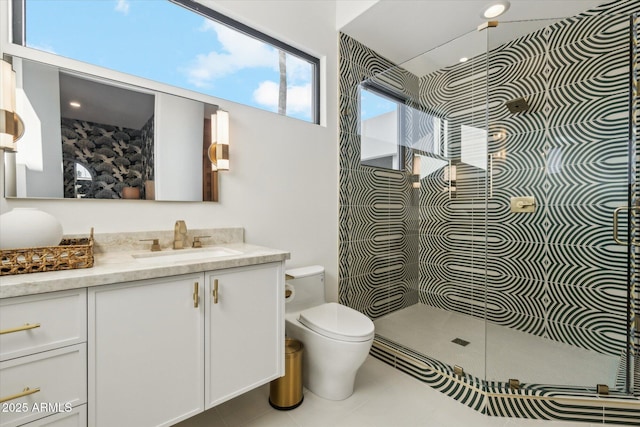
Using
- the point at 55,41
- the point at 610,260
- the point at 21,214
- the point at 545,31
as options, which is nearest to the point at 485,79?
the point at 545,31

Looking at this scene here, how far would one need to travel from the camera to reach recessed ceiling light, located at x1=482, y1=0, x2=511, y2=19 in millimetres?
2023

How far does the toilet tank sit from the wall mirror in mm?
782

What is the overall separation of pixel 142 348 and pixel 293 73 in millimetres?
2061

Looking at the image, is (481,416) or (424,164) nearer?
(481,416)

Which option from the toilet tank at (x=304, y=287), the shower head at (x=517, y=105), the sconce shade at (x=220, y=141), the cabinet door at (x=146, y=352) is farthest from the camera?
the shower head at (x=517, y=105)

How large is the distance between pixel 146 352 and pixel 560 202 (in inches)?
112

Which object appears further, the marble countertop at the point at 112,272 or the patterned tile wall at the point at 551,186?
the patterned tile wall at the point at 551,186

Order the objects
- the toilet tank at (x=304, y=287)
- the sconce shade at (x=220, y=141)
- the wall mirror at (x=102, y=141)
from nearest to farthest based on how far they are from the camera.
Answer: the wall mirror at (x=102, y=141), the sconce shade at (x=220, y=141), the toilet tank at (x=304, y=287)

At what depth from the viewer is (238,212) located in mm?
1794

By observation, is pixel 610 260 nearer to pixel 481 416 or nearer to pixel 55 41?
pixel 481 416

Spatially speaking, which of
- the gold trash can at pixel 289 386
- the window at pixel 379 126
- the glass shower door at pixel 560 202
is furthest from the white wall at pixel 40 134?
the glass shower door at pixel 560 202

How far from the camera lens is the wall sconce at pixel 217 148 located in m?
1.64

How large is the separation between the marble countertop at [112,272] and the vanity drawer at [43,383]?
0.70 feet

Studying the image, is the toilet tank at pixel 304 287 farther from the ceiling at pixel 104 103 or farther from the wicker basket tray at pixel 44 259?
the ceiling at pixel 104 103
